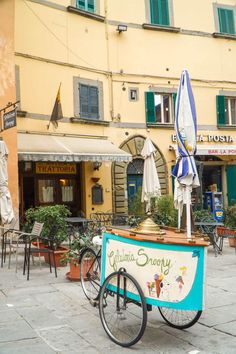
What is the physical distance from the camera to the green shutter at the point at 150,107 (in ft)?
50.9

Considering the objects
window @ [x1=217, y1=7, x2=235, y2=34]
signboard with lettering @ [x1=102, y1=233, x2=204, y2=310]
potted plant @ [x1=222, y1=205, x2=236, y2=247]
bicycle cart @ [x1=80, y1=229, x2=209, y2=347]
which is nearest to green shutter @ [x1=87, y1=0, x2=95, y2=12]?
window @ [x1=217, y1=7, x2=235, y2=34]

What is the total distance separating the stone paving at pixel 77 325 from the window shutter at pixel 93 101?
871 centimetres

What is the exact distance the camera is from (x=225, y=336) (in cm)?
430

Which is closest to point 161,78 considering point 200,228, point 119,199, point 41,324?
point 119,199

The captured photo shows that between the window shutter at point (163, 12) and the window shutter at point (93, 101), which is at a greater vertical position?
the window shutter at point (163, 12)

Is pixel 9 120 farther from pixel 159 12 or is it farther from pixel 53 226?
pixel 159 12

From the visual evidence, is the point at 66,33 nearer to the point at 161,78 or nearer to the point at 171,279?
the point at 161,78

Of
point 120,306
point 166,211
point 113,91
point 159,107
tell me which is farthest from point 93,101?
point 120,306

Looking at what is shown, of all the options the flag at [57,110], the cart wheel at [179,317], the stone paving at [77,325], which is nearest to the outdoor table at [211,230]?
the stone paving at [77,325]

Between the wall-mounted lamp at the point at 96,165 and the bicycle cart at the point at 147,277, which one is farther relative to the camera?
the wall-mounted lamp at the point at 96,165

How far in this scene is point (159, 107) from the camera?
52.5ft

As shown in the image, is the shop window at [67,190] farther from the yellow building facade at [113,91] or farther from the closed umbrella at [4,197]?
the closed umbrella at [4,197]

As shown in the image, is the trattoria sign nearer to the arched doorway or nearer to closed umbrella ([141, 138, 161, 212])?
the arched doorway

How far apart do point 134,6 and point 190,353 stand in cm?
1420
